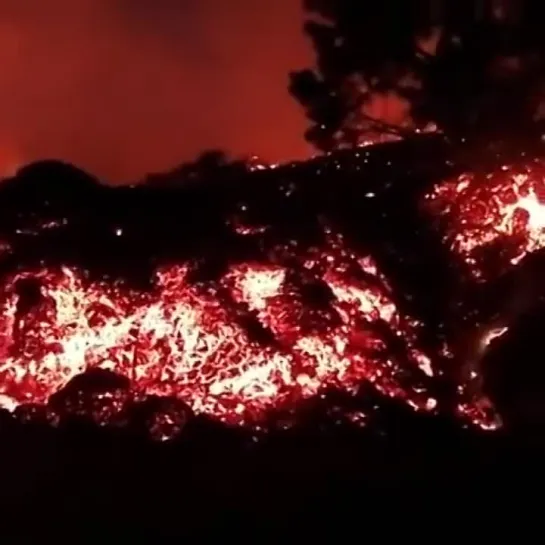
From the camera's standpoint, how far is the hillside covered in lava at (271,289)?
6.89 meters

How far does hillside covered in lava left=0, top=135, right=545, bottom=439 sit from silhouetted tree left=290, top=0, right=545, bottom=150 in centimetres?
23

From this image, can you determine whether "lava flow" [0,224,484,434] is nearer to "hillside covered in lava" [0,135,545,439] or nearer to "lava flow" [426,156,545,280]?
"hillside covered in lava" [0,135,545,439]

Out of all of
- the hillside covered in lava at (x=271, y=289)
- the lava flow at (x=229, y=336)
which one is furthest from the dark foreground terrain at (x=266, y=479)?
the lava flow at (x=229, y=336)

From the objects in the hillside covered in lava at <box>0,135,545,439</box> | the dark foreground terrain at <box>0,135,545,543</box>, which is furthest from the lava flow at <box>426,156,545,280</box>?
the dark foreground terrain at <box>0,135,545,543</box>

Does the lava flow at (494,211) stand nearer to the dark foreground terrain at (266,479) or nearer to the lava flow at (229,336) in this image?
the lava flow at (229,336)

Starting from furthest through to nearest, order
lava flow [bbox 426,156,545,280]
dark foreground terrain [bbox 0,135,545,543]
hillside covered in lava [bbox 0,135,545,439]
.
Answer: lava flow [bbox 426,156,545,280] < hillside covered in lava [bbox 0,135,545,439] < dark foreground terrain [bbox 0,135,545,543]

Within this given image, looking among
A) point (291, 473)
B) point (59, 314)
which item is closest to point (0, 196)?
point (59, 314)

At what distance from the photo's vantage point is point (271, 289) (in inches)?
293

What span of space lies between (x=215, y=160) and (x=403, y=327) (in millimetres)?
1893

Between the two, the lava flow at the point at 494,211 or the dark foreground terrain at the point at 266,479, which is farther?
the lava flow at the point at 494,211

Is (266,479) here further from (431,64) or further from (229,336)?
(431,64)

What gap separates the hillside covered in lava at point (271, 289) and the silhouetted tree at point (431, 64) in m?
0.23

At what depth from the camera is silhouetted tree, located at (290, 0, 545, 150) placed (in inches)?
320

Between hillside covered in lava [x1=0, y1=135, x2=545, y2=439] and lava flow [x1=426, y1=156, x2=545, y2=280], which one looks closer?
hillside covered in lava [x1=0, y1=135, x2=545, y2=439]
